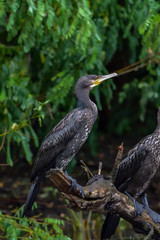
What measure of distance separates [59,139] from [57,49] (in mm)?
2335

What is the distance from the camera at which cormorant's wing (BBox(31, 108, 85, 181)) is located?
14.6 ft

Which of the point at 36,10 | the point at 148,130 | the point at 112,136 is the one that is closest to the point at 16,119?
the point at 36,10

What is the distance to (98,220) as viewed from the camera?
692 cm

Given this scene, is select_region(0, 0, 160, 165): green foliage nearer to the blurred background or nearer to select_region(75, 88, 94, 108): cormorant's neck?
the blurred background

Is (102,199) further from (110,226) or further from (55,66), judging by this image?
(55,66)

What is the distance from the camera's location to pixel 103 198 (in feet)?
13.5

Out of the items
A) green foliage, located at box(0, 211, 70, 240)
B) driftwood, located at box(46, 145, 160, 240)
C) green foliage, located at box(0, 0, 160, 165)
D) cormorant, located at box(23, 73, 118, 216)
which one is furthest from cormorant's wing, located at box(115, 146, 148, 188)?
green foliage, located at box(0, 0, 160, 165)

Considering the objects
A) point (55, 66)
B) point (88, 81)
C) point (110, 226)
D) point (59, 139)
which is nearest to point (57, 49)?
point (55, 66)

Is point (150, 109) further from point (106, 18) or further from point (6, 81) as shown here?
point (6, 81)

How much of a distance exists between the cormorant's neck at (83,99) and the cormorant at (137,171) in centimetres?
59

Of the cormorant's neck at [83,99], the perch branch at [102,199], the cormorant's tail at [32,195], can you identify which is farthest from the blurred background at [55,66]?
the perch branch at [102,199]

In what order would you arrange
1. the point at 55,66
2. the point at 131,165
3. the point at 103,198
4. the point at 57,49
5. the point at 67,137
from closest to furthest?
the point at 103,198 < the point at 67,137 < the point at 131,165 < the point at 57,49 < the point at 55,66

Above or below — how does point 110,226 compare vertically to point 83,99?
below

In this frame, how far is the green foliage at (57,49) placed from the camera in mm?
5352
